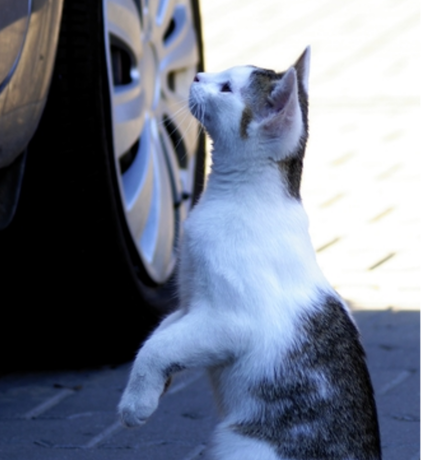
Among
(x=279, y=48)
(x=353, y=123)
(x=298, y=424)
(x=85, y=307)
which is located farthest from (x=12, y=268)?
(x=279, y=48)

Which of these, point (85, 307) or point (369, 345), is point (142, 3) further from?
point (369, 345)

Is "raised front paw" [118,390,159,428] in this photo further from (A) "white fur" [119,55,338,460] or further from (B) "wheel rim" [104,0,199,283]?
(B) "wheel rim" [104,0,199,283]

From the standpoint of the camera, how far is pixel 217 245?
2.53m

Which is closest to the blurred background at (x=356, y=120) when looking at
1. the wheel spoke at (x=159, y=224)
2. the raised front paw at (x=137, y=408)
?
the wheel spoke at (x=159, y=224)

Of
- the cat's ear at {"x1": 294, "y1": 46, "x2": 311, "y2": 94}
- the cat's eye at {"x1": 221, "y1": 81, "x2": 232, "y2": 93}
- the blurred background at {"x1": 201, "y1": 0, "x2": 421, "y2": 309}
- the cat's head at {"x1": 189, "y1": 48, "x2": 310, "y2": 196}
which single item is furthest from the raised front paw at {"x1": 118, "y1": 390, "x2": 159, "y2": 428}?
the blurred background at {"x1": 201, "y1": 0, "x2": 421, "y2": 309}

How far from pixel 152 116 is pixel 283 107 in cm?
142

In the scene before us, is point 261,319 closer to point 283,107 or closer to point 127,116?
point 283,107

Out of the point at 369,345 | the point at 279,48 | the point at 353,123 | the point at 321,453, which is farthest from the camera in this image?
the point at 279,48

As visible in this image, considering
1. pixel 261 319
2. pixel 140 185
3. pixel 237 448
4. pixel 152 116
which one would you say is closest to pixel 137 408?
pixel 237 448

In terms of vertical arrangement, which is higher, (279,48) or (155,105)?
(155,105)

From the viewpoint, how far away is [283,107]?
100 inches

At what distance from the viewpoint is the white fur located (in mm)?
2449

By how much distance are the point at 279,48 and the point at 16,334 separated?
19.0 ft

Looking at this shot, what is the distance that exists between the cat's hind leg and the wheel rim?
3.60 ft
